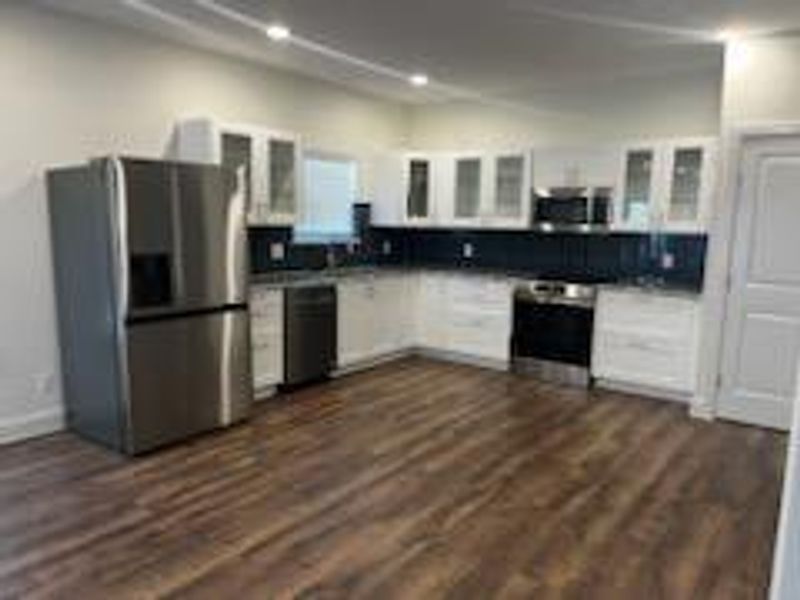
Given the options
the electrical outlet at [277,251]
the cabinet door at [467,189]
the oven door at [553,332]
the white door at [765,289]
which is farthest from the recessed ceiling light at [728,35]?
the electrical outlet at [277,251]

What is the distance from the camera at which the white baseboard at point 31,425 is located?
3652mm

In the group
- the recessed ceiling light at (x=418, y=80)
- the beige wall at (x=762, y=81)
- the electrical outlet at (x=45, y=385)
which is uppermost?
the recessed ceiling light at (x=418, y=80)

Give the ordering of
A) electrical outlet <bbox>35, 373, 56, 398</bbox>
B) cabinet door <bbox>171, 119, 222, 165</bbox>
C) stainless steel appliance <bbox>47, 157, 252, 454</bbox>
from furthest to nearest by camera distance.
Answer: cabinet door <bbox>171, 119, 222, 165</bbox> < electrical outlet <bbox>35, 373, 56, 398</bbox> < stainless steel appliance <bbox>47, 157, 252, 454</bbox>

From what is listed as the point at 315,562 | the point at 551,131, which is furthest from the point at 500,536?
the point at 551,131

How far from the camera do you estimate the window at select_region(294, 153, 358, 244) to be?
5531 mm

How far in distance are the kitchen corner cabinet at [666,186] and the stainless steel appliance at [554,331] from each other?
74 centimetres

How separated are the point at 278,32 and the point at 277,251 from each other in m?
1.87

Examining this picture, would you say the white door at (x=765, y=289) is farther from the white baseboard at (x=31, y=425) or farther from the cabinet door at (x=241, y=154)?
the white baseboard at (x=31, y=425)

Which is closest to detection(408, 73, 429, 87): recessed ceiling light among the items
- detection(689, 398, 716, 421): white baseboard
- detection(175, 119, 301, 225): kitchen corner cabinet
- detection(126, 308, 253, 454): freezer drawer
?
detection(175, 119, 301, 225): kitchen corner cabinet

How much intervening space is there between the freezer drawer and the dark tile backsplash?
4.26 feet

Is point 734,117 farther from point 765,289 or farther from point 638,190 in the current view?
point 765,289

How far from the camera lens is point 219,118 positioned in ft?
15.4

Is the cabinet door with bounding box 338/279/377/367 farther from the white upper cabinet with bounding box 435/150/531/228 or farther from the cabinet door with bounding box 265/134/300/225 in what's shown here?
the white upper cabinet with bounding box 435/150/531/228

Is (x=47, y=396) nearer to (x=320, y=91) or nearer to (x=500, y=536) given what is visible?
(x=500, y=536)
